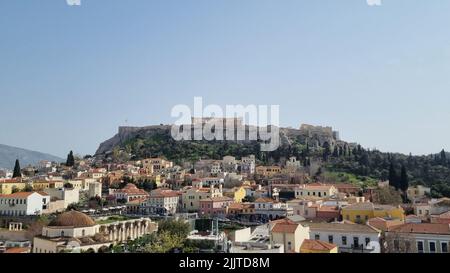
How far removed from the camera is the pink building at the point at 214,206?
1798 cm

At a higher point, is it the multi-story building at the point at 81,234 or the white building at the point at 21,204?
the white building at the point at 21,204


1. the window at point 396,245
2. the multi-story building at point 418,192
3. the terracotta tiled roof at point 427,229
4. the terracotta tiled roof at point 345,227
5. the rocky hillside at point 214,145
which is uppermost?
the rocky hillside at point 214,145

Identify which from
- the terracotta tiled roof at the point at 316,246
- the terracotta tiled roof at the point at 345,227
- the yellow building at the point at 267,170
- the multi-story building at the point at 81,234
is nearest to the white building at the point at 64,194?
the multi-story building at the point at 81,234

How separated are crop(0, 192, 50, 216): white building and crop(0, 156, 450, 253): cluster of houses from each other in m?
0.04

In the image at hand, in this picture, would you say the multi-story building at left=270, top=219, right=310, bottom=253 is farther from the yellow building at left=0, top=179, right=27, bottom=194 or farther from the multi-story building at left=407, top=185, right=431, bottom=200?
Result: the yellow building at left=0, top=179, right=27, bottom=194

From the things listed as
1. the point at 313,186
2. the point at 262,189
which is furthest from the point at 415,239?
the point at 262,189

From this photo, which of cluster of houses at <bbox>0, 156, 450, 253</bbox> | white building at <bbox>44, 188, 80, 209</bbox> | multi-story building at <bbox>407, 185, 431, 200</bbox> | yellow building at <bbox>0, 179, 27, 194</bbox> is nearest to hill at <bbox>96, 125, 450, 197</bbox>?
multi-story building at <bbox>407, 185, 431, 200</bbox>

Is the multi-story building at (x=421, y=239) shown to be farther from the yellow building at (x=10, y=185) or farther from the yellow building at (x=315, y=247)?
the yellow building at (x=10, y=185)

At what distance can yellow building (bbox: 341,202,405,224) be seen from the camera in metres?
12.5

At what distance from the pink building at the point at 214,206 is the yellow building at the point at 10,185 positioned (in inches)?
344

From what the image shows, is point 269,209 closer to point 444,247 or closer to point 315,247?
point 444,247

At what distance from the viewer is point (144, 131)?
45.3 m
